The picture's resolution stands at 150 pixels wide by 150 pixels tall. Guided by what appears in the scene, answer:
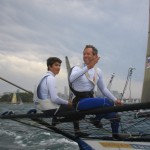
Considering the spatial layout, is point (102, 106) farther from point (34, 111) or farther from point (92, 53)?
point (34, 111)

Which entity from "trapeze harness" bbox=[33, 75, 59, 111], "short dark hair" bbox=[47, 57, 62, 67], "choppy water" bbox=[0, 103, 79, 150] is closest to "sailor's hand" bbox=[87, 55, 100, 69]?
"short dark hair" bbox=[47, 57, 62, 67]

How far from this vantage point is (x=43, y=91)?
698 centimetres

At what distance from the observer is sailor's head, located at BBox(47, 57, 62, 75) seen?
7.01 m

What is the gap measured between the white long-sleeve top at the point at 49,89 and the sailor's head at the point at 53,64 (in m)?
0.08

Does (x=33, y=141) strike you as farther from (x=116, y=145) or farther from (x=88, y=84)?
(x=116, y=145)

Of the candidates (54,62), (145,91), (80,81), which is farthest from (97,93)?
(145,91)

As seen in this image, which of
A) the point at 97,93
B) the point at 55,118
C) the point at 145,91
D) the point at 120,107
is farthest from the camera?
A: the point at 145,91

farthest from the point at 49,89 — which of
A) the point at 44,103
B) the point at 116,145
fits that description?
the point at 116,145

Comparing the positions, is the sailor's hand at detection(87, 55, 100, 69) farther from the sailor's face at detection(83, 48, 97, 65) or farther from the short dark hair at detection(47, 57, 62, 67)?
the short dark hair at detection(47, 57, 62, 67)

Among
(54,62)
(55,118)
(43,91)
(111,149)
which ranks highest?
(54,62)

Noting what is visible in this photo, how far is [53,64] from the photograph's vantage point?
7.04 metres

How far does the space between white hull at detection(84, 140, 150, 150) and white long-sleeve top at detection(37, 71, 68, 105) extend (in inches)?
37.9

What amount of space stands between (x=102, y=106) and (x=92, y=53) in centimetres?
93

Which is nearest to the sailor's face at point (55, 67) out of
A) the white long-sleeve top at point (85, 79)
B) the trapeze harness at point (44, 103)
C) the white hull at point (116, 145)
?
the trapeze harness at point (44, 103)
